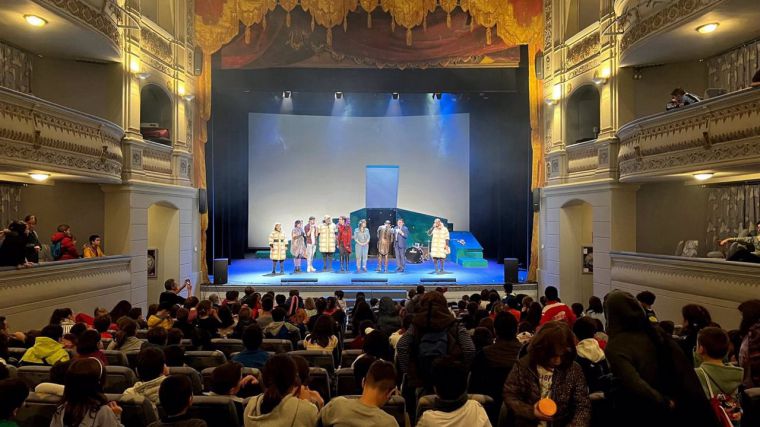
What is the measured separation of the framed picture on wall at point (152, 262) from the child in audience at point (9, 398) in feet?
33.8

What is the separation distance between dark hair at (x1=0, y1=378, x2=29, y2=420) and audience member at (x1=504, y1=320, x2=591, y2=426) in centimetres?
223

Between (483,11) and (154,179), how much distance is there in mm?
8333

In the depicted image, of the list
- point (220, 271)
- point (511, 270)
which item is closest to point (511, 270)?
point (511, 270)

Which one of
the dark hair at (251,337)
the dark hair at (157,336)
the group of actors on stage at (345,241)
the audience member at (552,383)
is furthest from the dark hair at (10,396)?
the group of actors on stage at (345,241)

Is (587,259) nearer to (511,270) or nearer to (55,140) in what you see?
(511,270)

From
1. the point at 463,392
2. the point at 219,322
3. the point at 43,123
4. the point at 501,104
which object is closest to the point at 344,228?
the point at 501,104

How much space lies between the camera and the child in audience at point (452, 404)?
2387 mm

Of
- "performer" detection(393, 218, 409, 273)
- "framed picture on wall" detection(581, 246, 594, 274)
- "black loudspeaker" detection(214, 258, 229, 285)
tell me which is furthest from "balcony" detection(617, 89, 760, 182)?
"black loudspeaker" detection(214, 258, 229, 285)

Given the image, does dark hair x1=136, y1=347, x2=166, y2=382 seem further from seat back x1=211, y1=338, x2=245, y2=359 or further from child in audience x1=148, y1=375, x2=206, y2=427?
seat back x1=211, y1=338, x2=245, y2=359

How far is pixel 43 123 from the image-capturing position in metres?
8.12

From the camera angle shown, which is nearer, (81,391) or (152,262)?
(81,391)

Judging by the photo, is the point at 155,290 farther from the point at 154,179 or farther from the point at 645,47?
the point at 645,47

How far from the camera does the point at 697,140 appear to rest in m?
8.39

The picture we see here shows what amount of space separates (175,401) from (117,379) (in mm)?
1480
